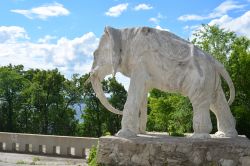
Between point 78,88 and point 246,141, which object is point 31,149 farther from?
point 78,88

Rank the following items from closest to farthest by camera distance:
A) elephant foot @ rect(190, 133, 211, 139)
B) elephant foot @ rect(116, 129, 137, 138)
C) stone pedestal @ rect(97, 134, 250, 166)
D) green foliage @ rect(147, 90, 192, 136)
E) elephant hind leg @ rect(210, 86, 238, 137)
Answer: stone pedestal @ rect(97, 134, 250, 166) < elephant foot @ rect(190, 133, 211, 139) < elephant foot @ rect(116, 129, 137, 138) < elephant hind leg @ rect(210, 86, 238, 137) < green foliage @ rect(147, 90, 192, 136)

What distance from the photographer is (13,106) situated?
3055 centimetres

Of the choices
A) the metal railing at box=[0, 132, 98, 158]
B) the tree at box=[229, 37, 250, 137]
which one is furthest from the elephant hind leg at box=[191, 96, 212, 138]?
the tree at box=[229, 37, 250, 137]

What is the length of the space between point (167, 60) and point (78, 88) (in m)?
22.9

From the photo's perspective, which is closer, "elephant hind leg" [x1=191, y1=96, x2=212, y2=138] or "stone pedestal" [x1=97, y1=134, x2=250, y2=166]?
"stone pedestal" [x1=97, y1=134, x2=250, y2=166]

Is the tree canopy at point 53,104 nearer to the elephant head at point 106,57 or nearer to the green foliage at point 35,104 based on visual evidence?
the green foliage at point 35,104

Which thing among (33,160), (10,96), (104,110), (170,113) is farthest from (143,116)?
(10,96)

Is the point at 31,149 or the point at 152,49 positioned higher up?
the point at 152,49

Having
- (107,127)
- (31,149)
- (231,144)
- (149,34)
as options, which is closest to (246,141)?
(231,144)

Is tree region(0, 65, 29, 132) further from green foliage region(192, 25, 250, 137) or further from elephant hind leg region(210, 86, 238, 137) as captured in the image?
elephant hind leg region(210, 86, 238, 137)

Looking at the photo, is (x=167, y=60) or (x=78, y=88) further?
(x=78, y=88)

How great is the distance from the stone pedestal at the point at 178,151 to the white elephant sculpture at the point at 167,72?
0.26 meters

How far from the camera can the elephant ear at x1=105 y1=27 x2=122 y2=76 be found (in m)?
9.52

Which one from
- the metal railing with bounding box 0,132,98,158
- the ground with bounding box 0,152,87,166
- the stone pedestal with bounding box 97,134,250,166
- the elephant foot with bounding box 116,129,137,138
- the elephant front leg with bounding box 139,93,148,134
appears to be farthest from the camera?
the metal railing with bounding box 0,132,98,158
